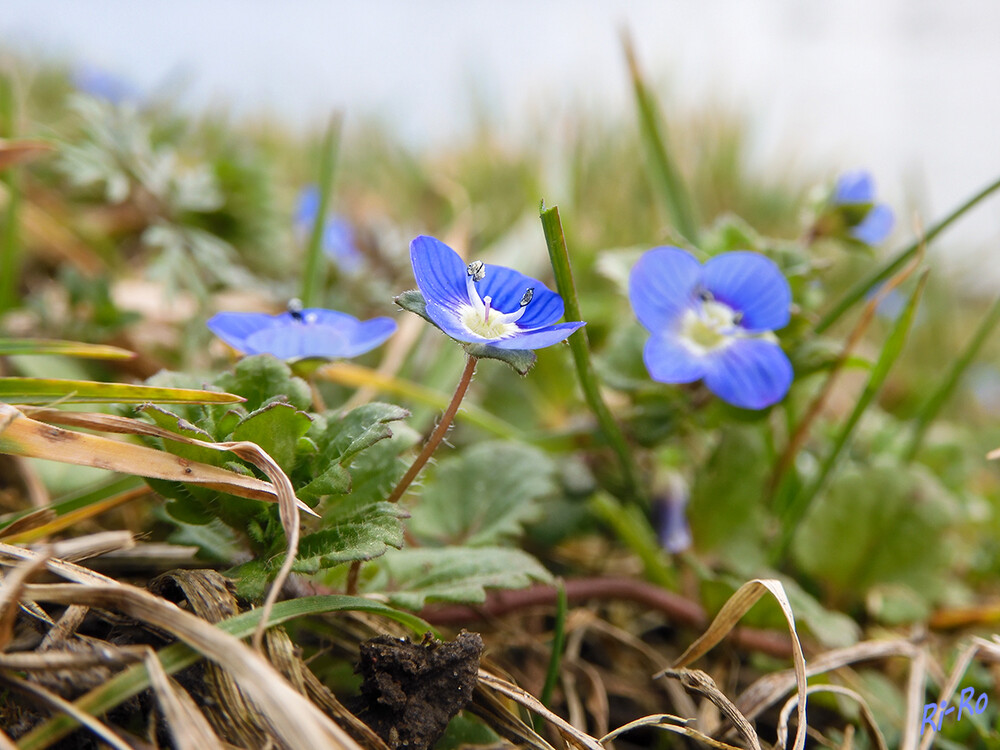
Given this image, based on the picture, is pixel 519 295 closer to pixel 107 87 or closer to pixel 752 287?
pixel 752 287

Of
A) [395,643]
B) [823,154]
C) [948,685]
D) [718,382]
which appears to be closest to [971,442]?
[948,685]

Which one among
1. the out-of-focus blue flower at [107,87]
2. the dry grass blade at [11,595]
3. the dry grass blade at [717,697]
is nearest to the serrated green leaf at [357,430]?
the dry grass blade at [11,595]

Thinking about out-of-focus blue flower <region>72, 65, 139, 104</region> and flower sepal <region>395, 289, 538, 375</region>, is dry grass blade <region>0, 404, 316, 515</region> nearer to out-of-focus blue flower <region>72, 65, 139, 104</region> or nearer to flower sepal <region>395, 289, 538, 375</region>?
flower sepal <region>395, 289, 538, 375</region>

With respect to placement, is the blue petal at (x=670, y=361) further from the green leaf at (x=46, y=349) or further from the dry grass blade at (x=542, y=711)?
the green leaf at (x=46, y=349)

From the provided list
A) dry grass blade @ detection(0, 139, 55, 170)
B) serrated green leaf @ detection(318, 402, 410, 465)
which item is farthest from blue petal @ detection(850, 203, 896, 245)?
dry grass blade @ detection(0, 139, 55, 170)

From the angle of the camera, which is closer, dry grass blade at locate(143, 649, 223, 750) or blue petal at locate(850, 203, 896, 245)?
dry grass blade at locate(143, 649, 223, 750)

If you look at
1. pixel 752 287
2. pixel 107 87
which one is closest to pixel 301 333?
pixel 752 287
